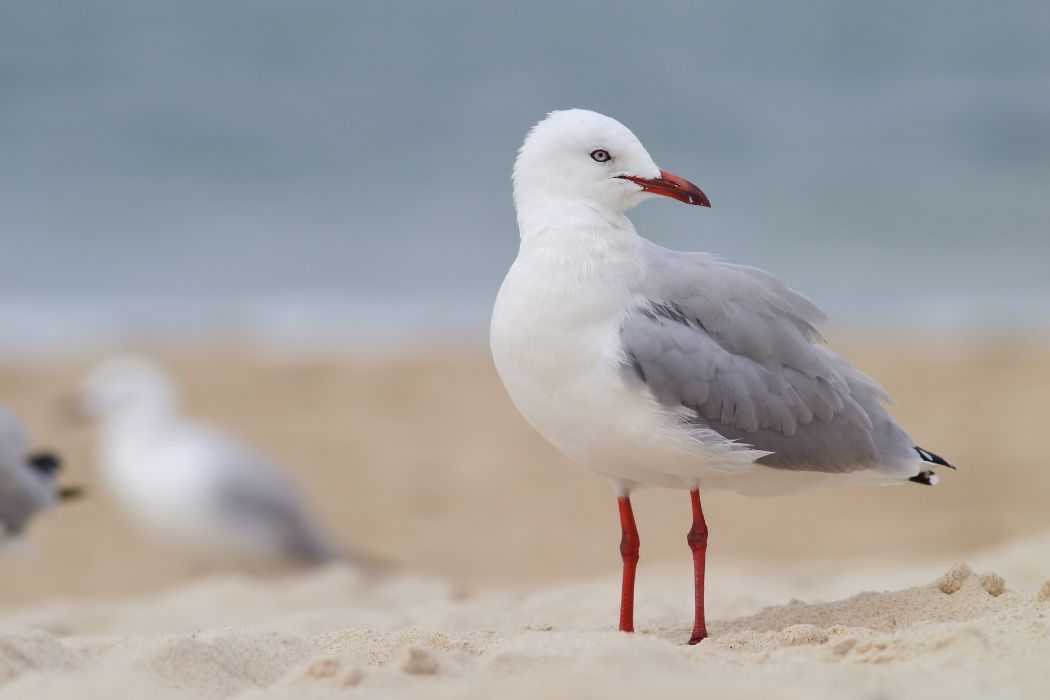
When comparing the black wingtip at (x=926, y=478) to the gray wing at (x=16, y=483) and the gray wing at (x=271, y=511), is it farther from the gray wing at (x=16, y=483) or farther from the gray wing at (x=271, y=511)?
the gray wing at (x=271, y=511)

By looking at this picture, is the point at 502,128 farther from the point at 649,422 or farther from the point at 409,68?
the point at 649,422

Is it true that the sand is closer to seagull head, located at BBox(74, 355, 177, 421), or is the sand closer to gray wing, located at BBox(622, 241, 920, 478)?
gray wing, located at BBox(622, 241, 920, 478)

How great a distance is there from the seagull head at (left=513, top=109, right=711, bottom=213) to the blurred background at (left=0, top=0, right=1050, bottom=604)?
167 inches

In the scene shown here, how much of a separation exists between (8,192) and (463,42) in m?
9.25

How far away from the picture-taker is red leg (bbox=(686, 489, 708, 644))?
372 centimetres

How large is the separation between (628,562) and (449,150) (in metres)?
16.8

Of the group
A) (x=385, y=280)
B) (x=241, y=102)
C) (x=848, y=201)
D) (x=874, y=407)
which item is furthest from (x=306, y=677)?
Answer: (x=241, y=102)

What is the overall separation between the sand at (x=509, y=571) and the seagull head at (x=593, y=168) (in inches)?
48.0

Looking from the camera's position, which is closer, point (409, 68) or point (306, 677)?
point (306, 677)

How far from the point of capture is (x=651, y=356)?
3.61 m

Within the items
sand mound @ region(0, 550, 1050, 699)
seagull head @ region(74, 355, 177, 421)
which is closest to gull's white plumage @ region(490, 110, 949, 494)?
sand mound @ region(0, 550, 1050, 699)

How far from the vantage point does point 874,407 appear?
13.3ft

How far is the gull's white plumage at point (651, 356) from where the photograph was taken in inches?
143

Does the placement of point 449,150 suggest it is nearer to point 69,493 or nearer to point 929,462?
point 69,493
